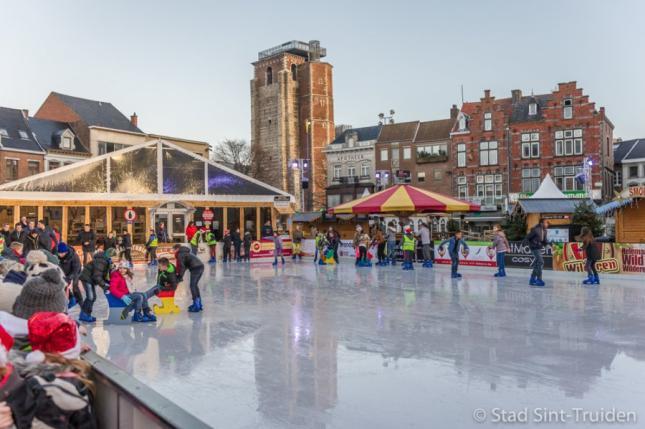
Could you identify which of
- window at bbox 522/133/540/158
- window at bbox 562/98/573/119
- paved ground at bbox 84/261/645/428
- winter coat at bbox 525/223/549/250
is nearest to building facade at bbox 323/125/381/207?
window at bbox 522/133/540/158

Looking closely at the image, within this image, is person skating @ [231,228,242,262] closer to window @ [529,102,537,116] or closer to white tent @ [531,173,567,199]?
white tent @ [531,173,567,199]

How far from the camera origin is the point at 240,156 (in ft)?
216

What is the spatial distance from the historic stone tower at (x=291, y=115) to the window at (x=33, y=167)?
116ft

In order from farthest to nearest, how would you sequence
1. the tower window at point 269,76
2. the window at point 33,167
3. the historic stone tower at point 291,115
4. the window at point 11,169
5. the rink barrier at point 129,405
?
the tower window at point 269,76, the historic stone tower at point 291,115, the window at point 33,167, the window at point 11,169, the rink barrier at point 129,405

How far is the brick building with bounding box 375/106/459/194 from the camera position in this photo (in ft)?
148

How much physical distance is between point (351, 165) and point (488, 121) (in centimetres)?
1443

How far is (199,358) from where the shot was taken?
630cm

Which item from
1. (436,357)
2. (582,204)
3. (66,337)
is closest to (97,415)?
(66,337)

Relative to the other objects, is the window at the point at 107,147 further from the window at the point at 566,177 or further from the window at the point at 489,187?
the window at the point at 566,177

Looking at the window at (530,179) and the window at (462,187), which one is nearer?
the window at (530,179)

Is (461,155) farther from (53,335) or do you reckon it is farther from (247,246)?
(53,335)

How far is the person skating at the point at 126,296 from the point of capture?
8508 mm

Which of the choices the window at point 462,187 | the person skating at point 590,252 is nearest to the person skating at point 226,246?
the person skating at point 590,252

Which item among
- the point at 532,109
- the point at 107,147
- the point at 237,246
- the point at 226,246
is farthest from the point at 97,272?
the point at 532,109
